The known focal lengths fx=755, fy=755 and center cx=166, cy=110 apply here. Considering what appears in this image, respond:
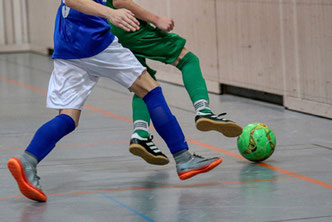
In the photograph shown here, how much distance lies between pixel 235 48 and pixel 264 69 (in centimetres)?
74

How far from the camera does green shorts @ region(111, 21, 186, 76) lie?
18.2 feet

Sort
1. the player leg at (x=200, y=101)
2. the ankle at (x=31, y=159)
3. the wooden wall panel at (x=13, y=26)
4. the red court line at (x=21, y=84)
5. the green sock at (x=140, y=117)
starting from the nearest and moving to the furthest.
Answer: the ankle at (x=31, y=159) < the player leg at (x=200, y=101) < the green sock at (x=140, y=117) < the red court line at (x=21, y=84) < the wooden wall panel at (x=13, y=26)

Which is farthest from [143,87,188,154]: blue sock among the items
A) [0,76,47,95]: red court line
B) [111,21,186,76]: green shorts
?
[0,76,47,95]: red court line

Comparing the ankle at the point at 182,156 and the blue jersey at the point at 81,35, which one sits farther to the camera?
the ankle at the point at 182,156

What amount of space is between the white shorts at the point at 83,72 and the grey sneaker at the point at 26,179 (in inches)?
17.2

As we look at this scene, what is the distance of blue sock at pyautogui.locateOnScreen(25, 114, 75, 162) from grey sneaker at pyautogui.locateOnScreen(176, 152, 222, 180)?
2.59 feet

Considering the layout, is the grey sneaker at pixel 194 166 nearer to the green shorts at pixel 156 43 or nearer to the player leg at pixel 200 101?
the player leg at pixel 200 101

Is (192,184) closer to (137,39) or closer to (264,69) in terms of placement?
(137,39)

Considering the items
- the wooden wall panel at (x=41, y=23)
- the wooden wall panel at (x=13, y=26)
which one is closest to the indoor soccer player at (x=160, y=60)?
the wooden wall panel at (x=41, y=23)

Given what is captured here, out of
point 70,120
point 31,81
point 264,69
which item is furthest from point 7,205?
point 31,81

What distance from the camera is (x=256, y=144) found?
552 cm

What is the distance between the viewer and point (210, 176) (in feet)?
17.3

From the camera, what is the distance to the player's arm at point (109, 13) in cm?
432

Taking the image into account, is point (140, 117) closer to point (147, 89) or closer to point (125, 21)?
point (147, 89)
